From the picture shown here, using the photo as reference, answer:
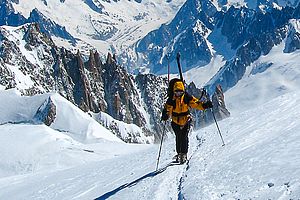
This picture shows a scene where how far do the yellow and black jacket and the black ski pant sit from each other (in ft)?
0.98

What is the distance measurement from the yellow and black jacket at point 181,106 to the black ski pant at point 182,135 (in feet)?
0.98

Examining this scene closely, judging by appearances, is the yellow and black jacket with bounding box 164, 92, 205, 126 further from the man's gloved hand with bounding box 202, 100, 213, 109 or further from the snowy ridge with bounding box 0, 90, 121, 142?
the snowy ridge with bounding box 0, 90, 121, 142

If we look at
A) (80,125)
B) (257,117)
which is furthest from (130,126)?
(257,117)

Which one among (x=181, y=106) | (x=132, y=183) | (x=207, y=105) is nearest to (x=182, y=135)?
(x=181, y=106)

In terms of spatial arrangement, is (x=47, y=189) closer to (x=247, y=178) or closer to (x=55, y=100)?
(x=247, y=178)

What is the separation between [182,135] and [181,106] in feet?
4.31

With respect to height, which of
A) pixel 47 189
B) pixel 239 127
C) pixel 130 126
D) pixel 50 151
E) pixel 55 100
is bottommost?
pixel 130 126

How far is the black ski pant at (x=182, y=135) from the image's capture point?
18.3 m

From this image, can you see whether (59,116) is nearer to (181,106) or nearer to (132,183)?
(132,183)

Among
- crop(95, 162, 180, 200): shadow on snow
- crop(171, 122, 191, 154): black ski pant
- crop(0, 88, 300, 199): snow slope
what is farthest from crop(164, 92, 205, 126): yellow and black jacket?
crop(95, 162, 180, 200): shadow on snow

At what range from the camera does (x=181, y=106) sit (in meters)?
17.7

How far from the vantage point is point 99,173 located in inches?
899

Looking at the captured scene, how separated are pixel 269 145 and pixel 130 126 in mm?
167516

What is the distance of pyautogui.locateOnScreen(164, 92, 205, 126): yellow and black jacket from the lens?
17500mm
